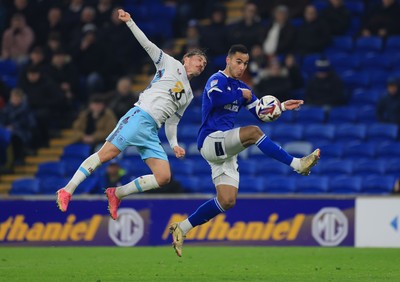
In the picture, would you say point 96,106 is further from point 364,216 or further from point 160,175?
point 160,175

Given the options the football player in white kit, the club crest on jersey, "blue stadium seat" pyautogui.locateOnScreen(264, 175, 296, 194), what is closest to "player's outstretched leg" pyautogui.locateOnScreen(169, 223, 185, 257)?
the football player in white kit

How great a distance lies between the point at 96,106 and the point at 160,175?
26.2 ft

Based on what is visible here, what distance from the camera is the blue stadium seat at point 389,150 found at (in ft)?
62.3

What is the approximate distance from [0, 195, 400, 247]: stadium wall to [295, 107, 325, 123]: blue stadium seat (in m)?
3.47

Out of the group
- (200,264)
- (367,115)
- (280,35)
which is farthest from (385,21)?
(200,264)

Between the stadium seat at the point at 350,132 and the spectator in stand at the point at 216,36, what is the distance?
3364 millimetres

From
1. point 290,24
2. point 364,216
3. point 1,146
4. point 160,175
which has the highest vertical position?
point 290,24

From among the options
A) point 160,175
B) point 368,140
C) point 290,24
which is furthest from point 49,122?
point 160,175

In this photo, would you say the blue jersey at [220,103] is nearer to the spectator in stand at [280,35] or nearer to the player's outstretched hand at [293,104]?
the player's outstretched hand at [293,104]

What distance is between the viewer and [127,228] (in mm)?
17375

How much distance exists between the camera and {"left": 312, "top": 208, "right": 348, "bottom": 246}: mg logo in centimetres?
1692

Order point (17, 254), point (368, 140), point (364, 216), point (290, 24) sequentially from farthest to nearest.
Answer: point (290, 24) → point (368, 140) → point (364, 216) → point (17, 254)

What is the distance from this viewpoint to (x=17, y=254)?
15.1 metres

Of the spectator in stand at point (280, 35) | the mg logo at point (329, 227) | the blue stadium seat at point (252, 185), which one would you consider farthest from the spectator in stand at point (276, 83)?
the mg logo at point (329, 227)
